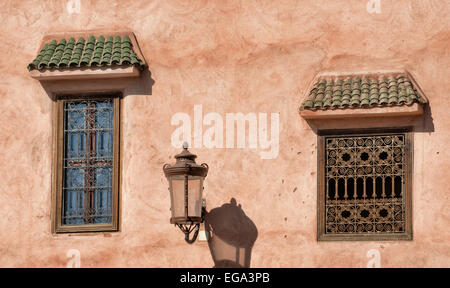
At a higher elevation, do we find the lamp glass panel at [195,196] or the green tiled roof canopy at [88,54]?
the green tiled roof canopy at [88,54]

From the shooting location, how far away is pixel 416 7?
1329cm

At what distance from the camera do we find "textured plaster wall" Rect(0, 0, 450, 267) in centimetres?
1305

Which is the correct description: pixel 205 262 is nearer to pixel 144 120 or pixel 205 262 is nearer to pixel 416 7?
pixel 144 120

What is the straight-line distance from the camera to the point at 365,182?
1309 cm

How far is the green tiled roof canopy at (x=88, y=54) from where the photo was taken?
13.4 metres

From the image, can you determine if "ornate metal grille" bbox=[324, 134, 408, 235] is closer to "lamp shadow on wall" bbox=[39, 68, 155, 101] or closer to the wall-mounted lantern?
the wall-mounted lantern

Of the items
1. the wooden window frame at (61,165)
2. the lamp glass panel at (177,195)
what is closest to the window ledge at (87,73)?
the wooden window frame at (61,165)

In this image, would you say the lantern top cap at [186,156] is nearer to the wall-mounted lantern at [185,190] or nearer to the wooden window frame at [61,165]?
the wall-mounted lantern at [185,190]

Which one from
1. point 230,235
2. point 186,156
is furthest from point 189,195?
point 230,235

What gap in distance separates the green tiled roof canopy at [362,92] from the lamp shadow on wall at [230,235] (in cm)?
134

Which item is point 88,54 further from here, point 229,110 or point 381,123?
point 381,123
